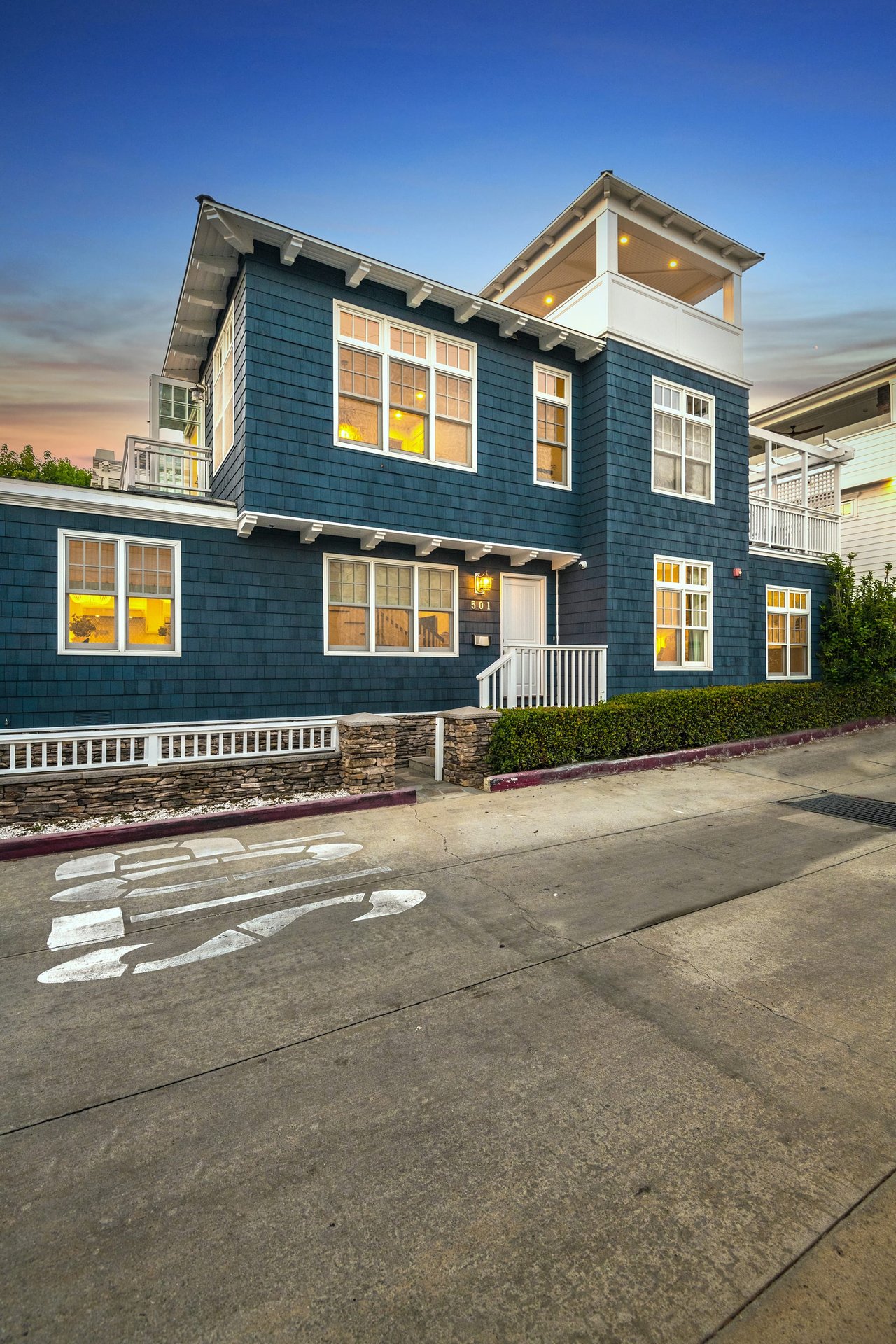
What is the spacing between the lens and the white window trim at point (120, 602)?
26.2 ft

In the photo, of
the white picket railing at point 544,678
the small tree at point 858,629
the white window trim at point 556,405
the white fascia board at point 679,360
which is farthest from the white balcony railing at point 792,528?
the white picket railing at point 544,678

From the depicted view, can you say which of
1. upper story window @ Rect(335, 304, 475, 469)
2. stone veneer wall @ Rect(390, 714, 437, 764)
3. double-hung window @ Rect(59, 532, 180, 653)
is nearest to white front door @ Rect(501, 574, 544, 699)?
stone veneer wall @ Rect(390, 714, 437, 764)

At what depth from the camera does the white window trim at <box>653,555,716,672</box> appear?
11.6 m

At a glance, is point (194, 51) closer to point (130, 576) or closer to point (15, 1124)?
point (130, 576)

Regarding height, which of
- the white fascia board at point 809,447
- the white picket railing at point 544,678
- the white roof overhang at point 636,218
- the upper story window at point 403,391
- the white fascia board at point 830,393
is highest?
the white roof overhang at point 636,218

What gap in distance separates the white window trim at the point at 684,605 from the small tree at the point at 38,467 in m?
24.8

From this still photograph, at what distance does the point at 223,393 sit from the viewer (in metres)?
10.1

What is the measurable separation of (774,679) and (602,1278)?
45.8 feet

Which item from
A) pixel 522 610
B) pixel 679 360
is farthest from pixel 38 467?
pixel 679 360

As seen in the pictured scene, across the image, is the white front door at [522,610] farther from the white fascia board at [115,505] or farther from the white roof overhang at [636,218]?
the white roof overhang at [636,218]

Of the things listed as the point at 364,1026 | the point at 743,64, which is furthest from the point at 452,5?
the point at 364,1026

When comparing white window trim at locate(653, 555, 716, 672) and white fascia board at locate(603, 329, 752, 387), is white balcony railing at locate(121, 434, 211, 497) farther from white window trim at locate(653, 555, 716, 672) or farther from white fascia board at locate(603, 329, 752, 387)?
white window trim at locate(653, 555, 716, 672)

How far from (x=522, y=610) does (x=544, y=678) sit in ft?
6.72

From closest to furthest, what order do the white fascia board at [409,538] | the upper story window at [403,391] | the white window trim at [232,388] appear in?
the white fascia board at [409,538]
the white window trim at [232,388]
the upper story window at [403,391]
